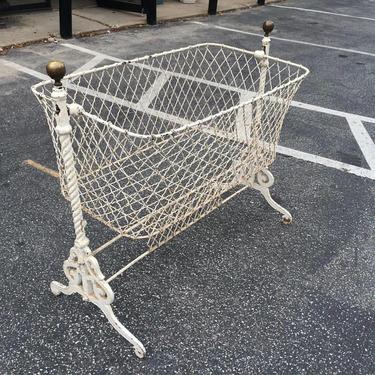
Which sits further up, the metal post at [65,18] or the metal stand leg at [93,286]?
the metal post at [65,18]

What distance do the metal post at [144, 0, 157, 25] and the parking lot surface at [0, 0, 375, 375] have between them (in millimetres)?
4071

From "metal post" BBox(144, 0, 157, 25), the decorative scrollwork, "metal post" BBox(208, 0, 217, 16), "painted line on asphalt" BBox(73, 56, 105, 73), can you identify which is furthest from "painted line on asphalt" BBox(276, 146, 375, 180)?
"metal post" BBox(208, 0, 217, 16)

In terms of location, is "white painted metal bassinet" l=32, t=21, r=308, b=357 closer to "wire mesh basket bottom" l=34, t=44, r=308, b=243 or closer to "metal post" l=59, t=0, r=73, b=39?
"wire mesh basket bottom" l=34, t=44, r=308, b=243

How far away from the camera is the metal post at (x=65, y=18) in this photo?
6.59 m

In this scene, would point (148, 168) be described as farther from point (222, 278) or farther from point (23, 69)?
point (23, 69)

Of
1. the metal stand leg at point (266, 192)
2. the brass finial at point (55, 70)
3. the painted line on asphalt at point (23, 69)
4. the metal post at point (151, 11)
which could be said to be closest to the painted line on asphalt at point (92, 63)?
the painted line on asphalt at point (23, 69)

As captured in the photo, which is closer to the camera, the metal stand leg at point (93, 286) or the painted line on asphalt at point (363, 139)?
the metal stand leg at point (93, 286)

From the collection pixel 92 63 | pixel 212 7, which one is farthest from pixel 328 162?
pixel 212 7

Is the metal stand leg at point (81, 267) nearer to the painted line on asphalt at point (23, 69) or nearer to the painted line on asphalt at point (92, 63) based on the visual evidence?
the painted line on asphalt at point (23, 69)

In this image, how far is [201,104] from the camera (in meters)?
4.91

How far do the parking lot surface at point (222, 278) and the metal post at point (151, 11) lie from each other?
4071 millimetres

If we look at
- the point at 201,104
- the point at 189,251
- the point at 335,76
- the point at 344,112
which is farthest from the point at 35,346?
the point at 335,76

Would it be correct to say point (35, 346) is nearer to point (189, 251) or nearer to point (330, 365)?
point (189, 251)

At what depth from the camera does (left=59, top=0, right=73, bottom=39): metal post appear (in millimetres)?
6588
